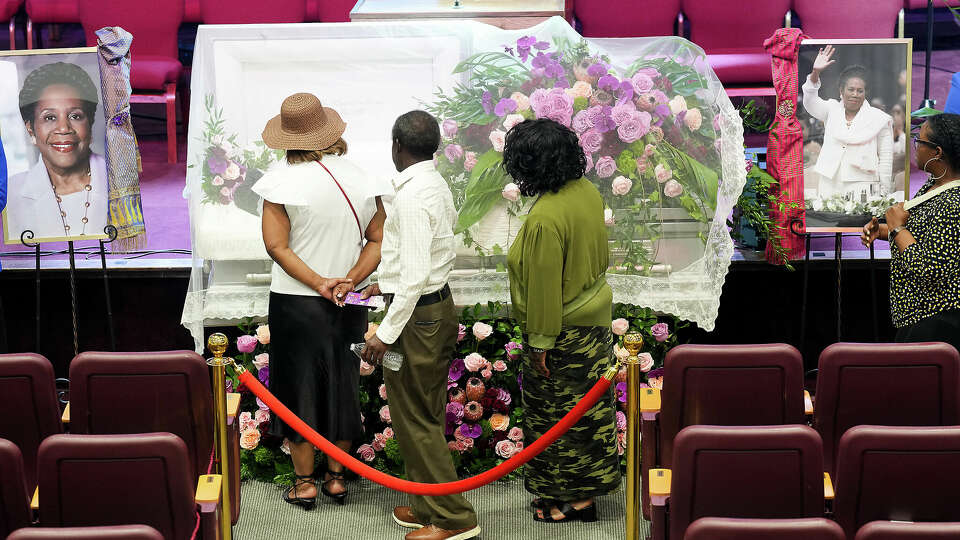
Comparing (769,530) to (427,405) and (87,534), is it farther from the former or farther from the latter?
(427,405)

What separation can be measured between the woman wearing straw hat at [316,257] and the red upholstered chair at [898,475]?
5.67 ft

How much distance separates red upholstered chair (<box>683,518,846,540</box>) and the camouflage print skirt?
1.49 metres

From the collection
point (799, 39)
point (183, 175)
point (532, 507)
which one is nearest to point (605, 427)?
point (532, 507)

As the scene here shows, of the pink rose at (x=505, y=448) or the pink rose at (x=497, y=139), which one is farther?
the pink rose at (x=505, y=448)

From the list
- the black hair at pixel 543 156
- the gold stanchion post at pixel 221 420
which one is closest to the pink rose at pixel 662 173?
the black hair at pixel 543 156

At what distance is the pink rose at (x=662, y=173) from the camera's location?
4312mm

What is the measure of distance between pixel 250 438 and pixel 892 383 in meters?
2.30

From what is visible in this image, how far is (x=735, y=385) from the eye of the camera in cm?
340

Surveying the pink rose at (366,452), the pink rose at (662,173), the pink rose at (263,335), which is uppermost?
the pink rose at (662,173)

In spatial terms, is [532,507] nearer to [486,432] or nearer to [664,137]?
[486,432]

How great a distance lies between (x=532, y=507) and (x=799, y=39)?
2090 mm

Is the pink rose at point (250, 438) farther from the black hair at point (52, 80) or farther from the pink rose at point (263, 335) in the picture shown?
A: the black hair at point (52, 80)

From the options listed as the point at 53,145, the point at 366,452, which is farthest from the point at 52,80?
the point at 366,452

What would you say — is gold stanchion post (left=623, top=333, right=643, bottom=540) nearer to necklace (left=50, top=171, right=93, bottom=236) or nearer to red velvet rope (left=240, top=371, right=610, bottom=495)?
red velvet rope (left=240, top=371, right=610, bottom=495)
